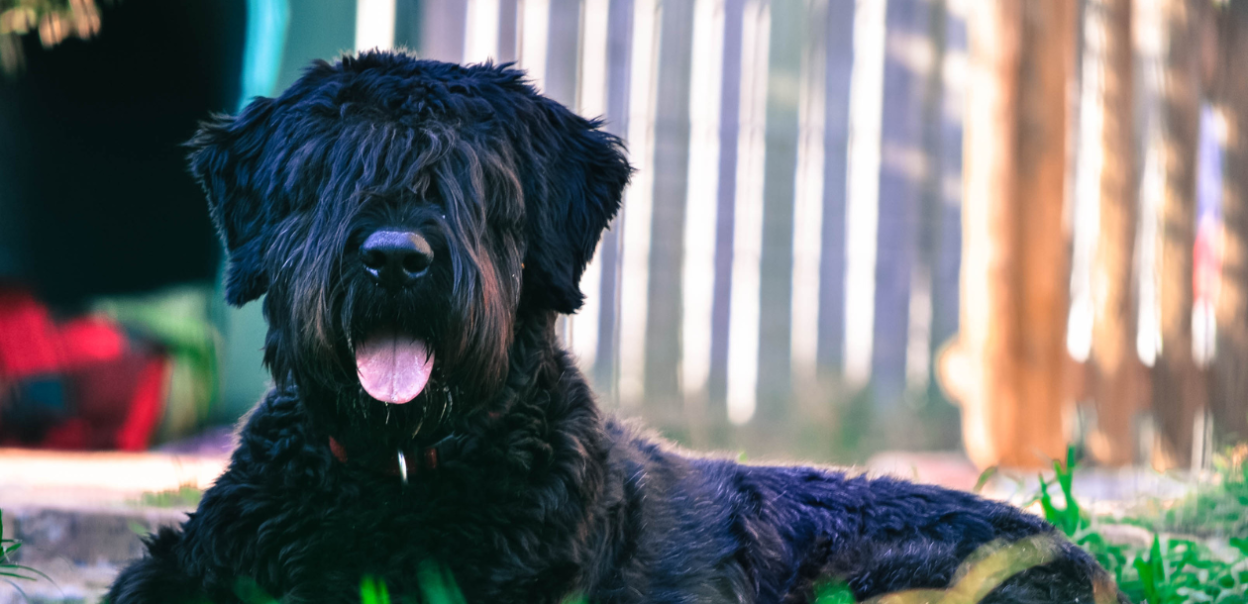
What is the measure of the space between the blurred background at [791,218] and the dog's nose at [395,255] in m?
3.20

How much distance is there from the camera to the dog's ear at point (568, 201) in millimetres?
2633

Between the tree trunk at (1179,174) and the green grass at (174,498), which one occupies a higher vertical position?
the tree trunk at (1179,174)

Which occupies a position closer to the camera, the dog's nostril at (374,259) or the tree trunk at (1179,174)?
the dog's nostril at (374,259)

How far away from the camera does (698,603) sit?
2.59m

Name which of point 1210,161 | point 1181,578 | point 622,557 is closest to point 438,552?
point 622,557

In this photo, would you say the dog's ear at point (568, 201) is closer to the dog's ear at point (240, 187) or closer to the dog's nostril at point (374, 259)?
the dog's nostril at point (374, 259)

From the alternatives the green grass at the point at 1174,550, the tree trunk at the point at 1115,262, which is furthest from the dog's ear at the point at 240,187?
the tree trunk at the point at 1115,262

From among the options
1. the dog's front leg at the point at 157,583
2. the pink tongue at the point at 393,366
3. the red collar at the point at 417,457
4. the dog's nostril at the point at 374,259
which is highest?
the dog's nostril at the point at 374,259

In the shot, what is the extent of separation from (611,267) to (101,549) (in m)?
2.78

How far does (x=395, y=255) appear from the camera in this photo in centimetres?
214

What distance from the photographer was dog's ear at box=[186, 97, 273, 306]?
2.57m

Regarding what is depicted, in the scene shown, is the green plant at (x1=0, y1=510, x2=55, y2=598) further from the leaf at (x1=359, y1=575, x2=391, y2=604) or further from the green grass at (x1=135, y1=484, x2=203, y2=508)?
the leaf at (x1=359, y1=575, x2=391, y2=604)

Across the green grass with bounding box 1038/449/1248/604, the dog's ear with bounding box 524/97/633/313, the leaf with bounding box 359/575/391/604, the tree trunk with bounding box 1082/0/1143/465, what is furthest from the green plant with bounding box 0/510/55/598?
the tree trunk with bounding box 1082/0/1143/465

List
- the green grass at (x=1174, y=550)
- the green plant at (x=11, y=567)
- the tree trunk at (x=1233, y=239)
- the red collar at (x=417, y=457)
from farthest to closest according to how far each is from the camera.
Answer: the tree trunk at (x=1233, y=239), the green grass at (x=1174, y=550), the green plant at (x=11, y=567), the red collar at (x=417, y=457)
